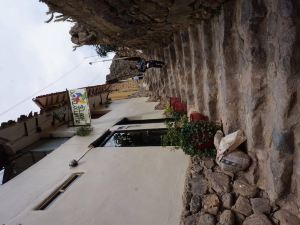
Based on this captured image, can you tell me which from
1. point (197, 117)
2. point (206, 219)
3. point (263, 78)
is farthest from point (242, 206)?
point (197, 117)

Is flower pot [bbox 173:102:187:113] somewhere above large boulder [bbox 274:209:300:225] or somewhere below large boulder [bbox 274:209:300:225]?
above

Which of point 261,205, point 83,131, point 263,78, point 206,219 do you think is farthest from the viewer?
point 83,131

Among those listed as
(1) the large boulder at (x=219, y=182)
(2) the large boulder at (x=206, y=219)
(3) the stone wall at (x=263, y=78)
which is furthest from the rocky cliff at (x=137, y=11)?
(2) the large boulder at (x=206, y=219)

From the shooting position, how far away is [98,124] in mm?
12773

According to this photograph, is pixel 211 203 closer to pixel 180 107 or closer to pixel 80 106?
pixel 180 107

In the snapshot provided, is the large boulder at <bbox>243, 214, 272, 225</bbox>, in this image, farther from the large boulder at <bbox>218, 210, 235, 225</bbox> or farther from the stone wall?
the stone wall

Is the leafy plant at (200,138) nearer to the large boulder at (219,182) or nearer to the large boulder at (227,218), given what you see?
the large boulder at (219,182)

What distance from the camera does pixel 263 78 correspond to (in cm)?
456

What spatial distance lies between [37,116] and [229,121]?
9281mm

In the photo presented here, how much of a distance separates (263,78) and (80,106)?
9147 mm

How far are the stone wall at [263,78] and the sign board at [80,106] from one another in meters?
6.85

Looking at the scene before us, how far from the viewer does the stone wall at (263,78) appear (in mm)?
3865

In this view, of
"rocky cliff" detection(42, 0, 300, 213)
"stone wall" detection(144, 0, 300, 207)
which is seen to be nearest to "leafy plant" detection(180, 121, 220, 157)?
"rocky cliff" detection(42, 0, 300, 213)

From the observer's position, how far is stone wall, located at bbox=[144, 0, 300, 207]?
387 cm
